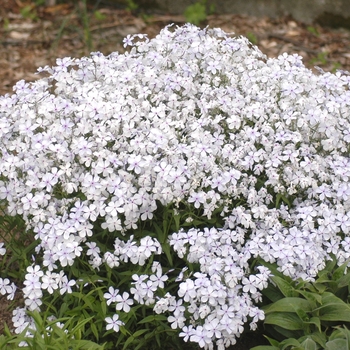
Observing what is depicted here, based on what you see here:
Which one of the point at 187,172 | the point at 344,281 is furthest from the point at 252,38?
the point at 344,281

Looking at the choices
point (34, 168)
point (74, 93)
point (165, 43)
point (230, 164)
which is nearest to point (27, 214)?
point (34, 168)

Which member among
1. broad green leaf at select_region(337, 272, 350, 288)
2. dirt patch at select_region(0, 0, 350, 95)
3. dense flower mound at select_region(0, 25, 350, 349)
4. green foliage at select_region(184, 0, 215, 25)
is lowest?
dirt patch at select_region(0, 0, 350, 95)

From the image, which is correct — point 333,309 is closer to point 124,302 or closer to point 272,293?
point 272,293

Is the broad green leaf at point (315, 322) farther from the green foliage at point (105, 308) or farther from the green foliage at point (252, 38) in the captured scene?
the green foliage at point (252, 38)

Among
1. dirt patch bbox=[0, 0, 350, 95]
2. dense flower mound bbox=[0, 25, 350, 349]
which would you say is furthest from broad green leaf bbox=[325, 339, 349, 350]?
dirt patch bbox=[0, 0, 350, 95]

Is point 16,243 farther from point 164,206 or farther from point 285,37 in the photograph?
point 285,37

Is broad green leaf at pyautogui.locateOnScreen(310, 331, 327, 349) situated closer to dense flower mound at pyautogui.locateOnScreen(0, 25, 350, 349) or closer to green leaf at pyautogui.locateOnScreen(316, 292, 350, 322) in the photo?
green leaf at pyautogui.locateOnScreen(316, 292, 350, 322)

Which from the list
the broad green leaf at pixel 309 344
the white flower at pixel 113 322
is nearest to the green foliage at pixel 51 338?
the white flower at pixel 113 322
